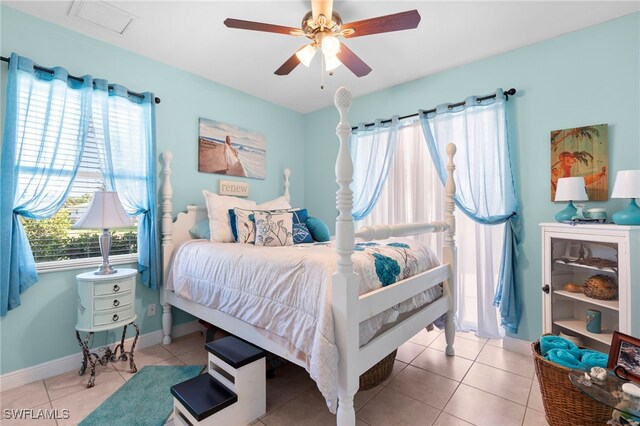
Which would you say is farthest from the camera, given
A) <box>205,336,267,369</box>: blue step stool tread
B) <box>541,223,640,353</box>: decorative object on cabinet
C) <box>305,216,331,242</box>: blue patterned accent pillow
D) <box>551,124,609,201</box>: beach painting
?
<box>305,216,331,242</box>: blue patterned accent pillow

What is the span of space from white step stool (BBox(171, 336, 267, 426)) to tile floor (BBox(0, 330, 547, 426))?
146 mm

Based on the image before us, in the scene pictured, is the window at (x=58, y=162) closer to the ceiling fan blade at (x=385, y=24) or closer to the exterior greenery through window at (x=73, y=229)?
the exterior greenery through window at (x=73, y=229)

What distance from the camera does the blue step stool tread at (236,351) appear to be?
157 centimetres

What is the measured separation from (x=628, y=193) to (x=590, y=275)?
23.5 inches

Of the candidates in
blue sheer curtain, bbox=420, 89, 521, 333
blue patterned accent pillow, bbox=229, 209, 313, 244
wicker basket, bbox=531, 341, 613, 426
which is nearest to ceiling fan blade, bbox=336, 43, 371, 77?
blue sheer curtain, bbox=420, 89, 521, 333

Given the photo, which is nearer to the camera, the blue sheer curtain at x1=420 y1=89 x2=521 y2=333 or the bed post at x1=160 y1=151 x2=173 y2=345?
the blue sheer curtain at x1=420 y1=89 x2=521 y2=333

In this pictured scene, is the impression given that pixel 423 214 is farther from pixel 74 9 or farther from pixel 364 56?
pixel 74 9

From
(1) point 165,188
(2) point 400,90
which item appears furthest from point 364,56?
(1) point 165,188

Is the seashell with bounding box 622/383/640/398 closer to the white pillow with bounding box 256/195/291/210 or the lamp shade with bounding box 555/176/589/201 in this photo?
the lamp shade with bounding box 555/176/589/201

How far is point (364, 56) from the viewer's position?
258 cm

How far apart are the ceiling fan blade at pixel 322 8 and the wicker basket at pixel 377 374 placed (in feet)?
6.88

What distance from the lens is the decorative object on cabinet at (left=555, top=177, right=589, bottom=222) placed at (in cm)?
201

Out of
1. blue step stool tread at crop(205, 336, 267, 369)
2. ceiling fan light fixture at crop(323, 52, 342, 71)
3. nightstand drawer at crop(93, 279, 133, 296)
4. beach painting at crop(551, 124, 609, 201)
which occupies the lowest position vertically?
blue step stool tread at crop(205, 336, 267, 369)

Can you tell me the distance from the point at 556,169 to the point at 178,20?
3.09m
